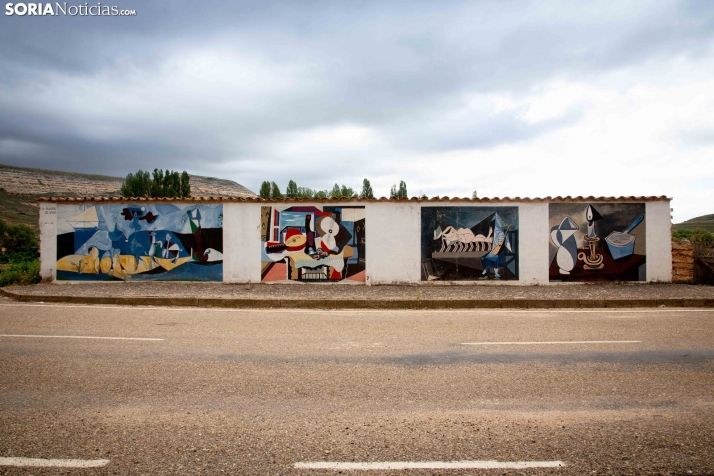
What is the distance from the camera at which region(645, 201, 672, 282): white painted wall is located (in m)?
14.8

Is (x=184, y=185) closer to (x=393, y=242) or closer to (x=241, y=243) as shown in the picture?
(x=241, y=243)

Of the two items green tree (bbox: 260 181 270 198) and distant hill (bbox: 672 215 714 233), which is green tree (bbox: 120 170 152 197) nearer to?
green tree (bbox: 260 181 270 198)

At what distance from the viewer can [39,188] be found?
165ft

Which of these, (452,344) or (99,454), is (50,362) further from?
(452,344)

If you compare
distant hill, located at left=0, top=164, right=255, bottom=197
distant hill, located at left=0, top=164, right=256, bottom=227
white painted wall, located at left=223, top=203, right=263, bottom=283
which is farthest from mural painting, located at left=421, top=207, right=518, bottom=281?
distant hill, located at left=0, top=164, right=255, bottom=197

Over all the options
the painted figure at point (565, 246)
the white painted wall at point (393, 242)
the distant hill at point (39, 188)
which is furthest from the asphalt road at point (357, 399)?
the distant hill at point (39, 188)

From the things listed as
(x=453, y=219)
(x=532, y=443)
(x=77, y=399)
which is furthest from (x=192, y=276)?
(x=532, y=443)

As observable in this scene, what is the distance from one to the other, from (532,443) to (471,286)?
→ 430 inches

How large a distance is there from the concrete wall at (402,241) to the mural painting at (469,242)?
21cm

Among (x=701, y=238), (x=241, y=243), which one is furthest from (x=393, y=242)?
(x=701, y=238)

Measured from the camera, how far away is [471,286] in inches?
559

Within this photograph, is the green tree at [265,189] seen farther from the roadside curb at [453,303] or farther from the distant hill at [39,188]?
the roadside curb at [453,303]

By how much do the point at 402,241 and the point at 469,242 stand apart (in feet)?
7.42

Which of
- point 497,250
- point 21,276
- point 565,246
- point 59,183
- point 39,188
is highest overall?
point 59,183
